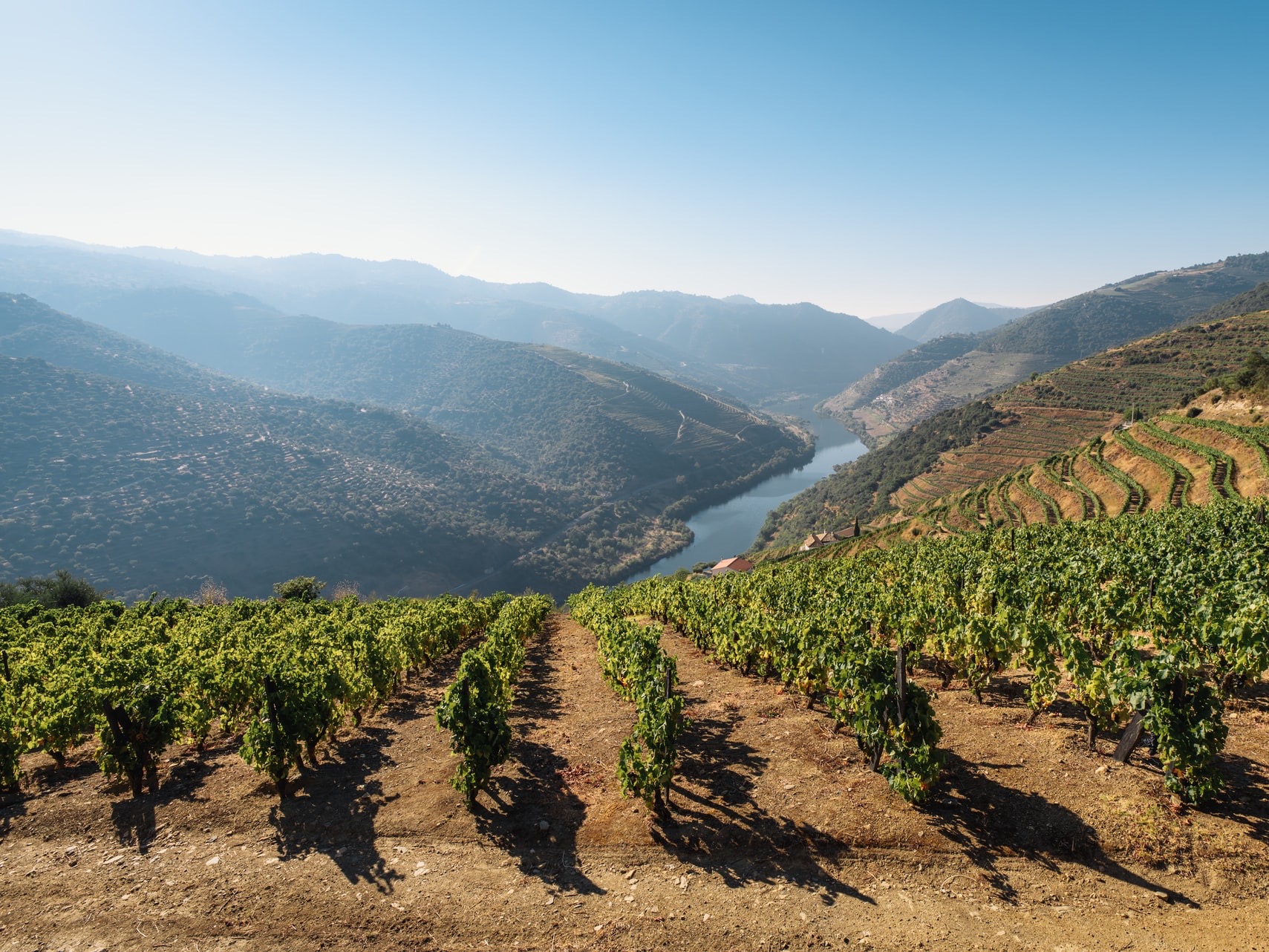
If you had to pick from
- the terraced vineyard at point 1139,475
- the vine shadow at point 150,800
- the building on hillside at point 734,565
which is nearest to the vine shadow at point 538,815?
the vine shadow at point 150,800

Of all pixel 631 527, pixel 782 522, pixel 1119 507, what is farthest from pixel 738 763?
pixel 631 527

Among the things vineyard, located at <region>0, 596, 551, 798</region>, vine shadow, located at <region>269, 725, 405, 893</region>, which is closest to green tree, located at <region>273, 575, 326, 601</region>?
vineyard, located at <region>0, 596, 551, 798</region>

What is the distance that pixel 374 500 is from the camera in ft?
486

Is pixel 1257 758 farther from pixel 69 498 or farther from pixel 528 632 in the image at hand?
pixel 69 498

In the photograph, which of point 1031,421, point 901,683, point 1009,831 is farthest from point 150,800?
point 1031,421

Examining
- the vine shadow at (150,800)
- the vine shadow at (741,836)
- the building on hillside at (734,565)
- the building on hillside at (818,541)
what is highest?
the vine shadow at (741,836)

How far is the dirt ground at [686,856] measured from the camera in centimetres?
781

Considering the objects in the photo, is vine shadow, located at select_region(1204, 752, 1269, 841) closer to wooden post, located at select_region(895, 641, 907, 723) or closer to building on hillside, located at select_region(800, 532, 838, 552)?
wooden post, located at select_region(895, 641, 907, 723)

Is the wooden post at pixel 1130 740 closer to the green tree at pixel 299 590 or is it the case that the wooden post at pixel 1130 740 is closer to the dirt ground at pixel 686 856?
the dirt ground at pixel 686 856

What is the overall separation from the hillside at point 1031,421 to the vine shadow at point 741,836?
280ft

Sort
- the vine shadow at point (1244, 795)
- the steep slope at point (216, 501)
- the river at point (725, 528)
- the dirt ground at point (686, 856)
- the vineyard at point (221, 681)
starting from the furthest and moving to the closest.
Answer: the river at point (725, 528), the steep slope at point (216, 501), the vineyard at point (221, 681), the vine shadow at point (1244, 795), the dirt ground at point (686, 856)

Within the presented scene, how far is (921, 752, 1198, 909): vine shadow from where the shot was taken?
8148 mm

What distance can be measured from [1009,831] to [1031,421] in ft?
391

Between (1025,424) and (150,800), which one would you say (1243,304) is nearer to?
(1025,424)
